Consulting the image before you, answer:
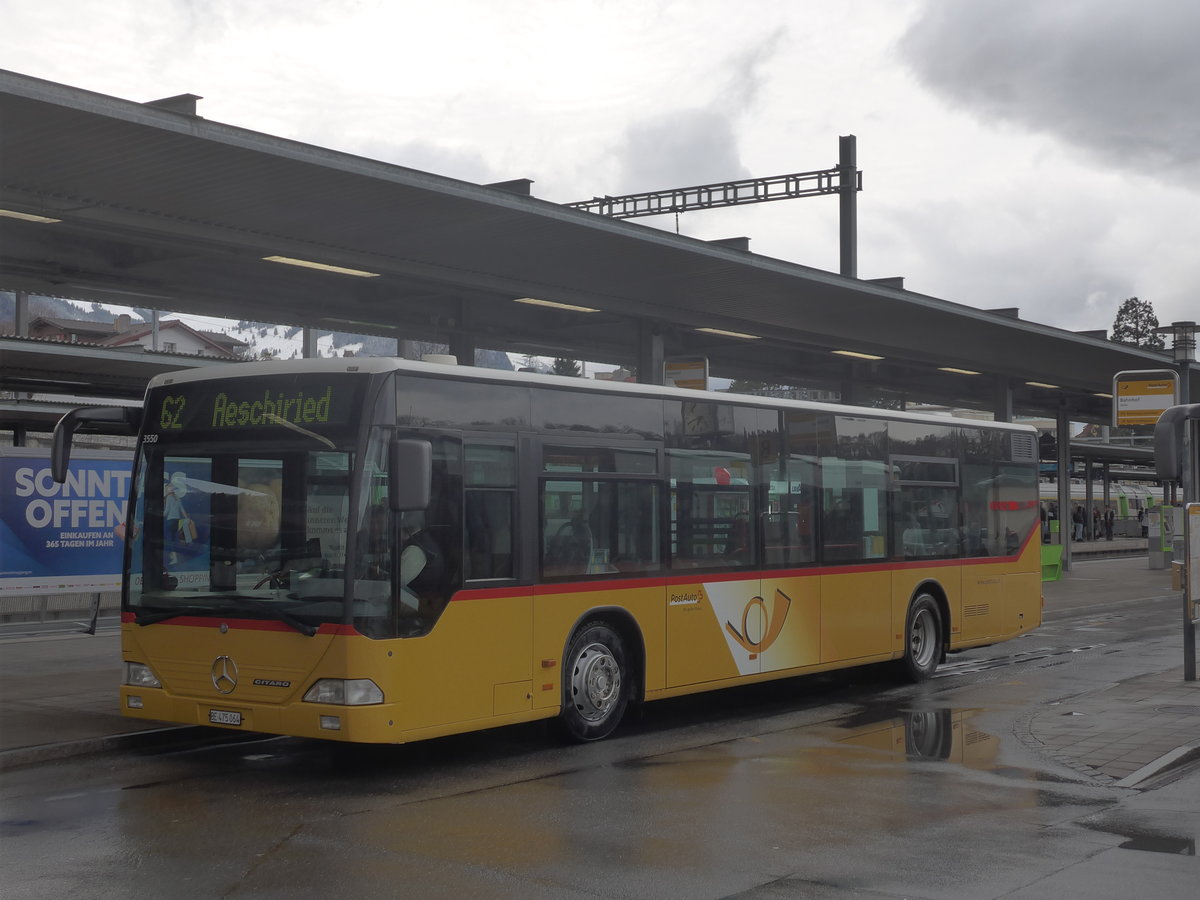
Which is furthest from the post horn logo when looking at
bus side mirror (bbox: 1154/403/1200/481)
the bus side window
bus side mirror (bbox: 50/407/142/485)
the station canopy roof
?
the station canopy roof

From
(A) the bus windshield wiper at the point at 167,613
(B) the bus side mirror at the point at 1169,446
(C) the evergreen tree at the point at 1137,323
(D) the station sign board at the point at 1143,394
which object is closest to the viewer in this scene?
(A) the bus windshield wiper at the point at 167,613

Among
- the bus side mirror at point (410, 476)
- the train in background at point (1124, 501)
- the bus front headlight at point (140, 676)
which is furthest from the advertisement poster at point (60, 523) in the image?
the train in background at point (1124, 501)

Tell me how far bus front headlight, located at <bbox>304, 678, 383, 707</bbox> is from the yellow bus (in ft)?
0.06

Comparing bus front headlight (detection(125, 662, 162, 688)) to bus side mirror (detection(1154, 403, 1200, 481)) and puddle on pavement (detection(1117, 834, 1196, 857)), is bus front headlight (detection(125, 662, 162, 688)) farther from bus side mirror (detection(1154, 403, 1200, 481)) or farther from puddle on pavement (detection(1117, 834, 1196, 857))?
bus side mirror (detection(1154, 403, 1200, 481))

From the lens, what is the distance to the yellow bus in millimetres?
9031

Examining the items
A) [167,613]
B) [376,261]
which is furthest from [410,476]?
[376,261]

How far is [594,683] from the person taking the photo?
1080cm

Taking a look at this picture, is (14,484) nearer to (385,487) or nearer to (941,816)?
(385,487)

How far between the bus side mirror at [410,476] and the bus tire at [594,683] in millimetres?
2193

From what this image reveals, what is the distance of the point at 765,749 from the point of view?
10.7 m

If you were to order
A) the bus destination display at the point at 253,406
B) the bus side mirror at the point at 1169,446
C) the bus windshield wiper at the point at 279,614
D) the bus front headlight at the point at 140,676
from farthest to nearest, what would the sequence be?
the bus side mirror at the point at 1169,446, the bus front headlight at the point at 140,676, the bus destination display at the point at 253,406, the bus windshield wiper at the point at 279,614

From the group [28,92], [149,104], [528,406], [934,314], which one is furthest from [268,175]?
[934,314]

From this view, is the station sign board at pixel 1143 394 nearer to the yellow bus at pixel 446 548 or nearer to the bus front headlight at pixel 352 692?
the yellow bus at pixel 446 548

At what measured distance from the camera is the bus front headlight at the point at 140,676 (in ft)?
32.0
